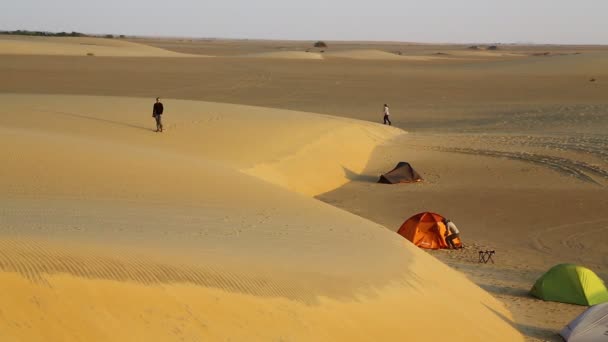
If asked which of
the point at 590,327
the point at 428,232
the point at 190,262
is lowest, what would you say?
the point at 428,232

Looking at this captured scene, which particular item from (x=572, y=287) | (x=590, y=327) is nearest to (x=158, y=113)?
(x=572, y=287)

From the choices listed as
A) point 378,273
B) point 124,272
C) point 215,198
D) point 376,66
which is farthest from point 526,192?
point 376,66

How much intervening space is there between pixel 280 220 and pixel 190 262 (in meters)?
4.73

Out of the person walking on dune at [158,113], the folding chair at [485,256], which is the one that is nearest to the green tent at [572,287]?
the folding chair at [485,256]

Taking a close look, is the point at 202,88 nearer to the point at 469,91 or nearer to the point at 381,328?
the point at 469,91

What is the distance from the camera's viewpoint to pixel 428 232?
702 inches

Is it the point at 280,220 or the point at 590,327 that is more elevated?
the point at 280,220

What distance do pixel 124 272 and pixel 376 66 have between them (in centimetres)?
6351

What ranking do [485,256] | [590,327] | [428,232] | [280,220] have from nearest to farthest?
[590,327] < [280,220] < [485,256] < [428,232]

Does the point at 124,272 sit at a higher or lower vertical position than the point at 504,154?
higher

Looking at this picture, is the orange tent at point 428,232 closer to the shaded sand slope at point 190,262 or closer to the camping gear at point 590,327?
the shaded sand slope at point 190,262

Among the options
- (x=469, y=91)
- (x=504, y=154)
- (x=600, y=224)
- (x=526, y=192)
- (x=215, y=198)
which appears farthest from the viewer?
(x=469, y=91)

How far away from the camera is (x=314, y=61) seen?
7469cm

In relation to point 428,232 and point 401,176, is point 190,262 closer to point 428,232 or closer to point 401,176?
point 428,232
